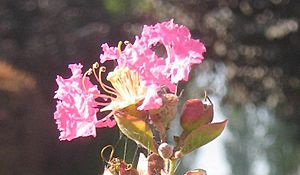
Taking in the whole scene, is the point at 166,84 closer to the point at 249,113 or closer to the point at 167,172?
the point at 167,172

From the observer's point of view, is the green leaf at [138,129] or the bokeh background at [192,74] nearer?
the green leaf at [138,129]

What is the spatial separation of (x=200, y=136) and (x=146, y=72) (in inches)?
3.1

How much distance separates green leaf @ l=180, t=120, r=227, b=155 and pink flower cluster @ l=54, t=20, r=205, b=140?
47mm

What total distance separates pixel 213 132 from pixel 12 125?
1926 mm

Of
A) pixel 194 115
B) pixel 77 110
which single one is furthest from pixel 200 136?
pixel 77 110

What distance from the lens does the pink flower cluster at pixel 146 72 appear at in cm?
90

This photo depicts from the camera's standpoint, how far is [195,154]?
2.97 metres

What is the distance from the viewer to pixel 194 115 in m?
0.92

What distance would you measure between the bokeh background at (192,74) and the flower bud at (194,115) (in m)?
1.55

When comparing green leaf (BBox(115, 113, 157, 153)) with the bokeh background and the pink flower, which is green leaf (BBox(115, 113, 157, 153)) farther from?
the bokeh background

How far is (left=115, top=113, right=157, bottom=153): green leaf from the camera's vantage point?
2.97 ft

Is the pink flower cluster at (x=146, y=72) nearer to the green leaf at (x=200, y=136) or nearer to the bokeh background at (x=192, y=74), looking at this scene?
the green leaf at (x=200, y=136)

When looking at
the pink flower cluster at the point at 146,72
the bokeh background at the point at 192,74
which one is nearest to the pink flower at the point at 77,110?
the pink flower cluster at the point at 146,72

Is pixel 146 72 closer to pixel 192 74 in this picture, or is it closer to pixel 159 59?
pixel 159 59
